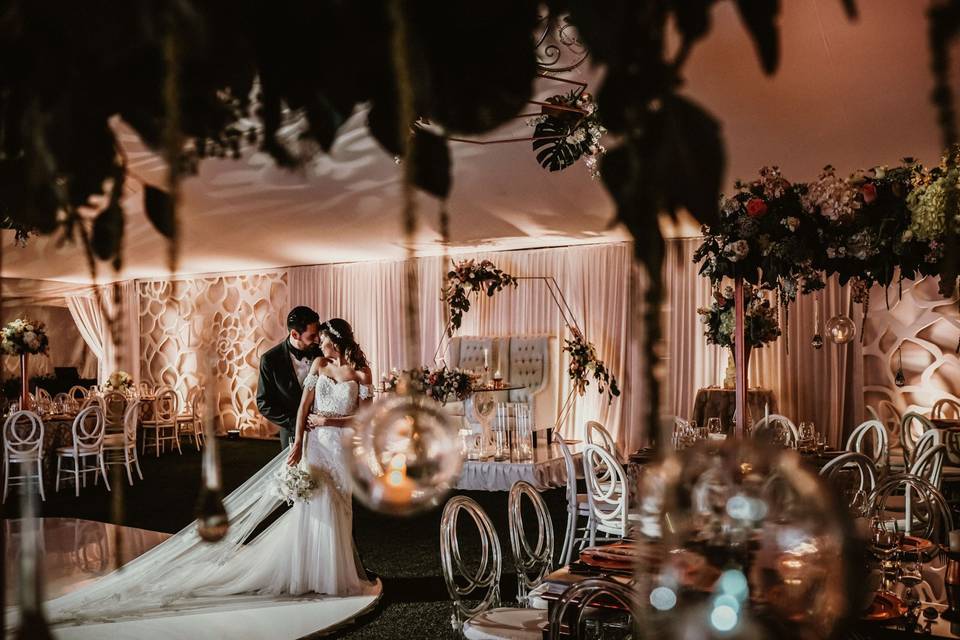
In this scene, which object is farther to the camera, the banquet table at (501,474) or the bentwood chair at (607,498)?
the banquet table at (501,474)

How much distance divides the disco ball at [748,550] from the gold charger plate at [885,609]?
1808mm

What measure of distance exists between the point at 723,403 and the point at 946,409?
2.24m

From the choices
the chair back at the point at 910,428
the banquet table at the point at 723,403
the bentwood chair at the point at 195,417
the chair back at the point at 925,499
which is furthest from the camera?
the bentwood chair at the point at 195,417

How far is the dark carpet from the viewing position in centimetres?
411

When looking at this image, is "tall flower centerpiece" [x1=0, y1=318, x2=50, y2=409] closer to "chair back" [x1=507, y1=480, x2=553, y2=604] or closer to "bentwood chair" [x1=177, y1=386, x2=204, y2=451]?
"bentwood chair" [x1=177, y1=386, x2=204, y2=451]

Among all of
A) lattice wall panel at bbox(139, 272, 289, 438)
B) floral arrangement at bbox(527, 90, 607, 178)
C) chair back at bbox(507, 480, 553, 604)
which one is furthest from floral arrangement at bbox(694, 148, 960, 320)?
lattice wall panel at bbox(139, 272, 289, 438)

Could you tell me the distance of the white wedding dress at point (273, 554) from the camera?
4461mm

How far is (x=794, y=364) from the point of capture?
29.3 ft

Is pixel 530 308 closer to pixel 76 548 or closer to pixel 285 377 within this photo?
pixel 285 377

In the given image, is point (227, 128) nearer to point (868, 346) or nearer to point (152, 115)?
point (152, 115)

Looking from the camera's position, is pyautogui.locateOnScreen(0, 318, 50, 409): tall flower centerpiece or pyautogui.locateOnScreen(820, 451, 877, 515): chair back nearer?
pyautogui.locateOnScreen(820, 451, 877, 515): chair back

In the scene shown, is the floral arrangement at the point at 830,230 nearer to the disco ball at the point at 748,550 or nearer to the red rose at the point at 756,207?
the red rose at the point at 756,207

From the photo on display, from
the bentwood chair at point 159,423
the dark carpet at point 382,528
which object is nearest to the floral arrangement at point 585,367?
the dark carpet at point 382,528

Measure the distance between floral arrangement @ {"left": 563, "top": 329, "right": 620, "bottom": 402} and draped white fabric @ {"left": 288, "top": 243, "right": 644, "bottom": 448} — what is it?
27 centimetres
